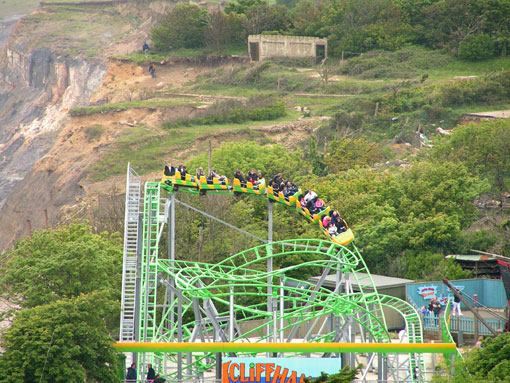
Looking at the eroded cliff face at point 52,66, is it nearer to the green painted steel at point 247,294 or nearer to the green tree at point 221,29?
the green tree at point 221,29

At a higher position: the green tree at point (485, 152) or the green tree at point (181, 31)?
the green tree at point (181, 31)

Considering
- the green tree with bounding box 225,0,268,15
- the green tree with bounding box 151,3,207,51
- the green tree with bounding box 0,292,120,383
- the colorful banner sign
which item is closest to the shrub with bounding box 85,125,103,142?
the green tree with bounding box 151,3,207,51

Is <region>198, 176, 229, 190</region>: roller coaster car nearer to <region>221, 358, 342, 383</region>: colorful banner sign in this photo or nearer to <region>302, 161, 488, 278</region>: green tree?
<region>221, 358, 342, 383</region>: colorful banner sign

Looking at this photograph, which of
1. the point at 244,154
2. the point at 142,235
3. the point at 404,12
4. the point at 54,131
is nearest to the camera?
the point at 142,235

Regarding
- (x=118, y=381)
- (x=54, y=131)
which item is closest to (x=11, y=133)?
(x=54, y=131)

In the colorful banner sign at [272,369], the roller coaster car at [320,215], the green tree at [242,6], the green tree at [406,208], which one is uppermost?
the green tree at [242,6]

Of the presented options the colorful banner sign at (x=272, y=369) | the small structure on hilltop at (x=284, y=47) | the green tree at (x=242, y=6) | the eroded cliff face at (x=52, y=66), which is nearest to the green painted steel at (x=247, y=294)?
the colorful banner sign at (x=272, y=369)

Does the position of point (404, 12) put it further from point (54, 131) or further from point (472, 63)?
point (54, 131)

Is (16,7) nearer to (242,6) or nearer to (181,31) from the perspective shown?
(242,6)
